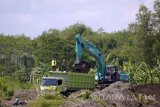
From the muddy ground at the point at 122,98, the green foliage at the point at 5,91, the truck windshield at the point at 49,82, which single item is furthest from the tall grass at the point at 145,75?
the green foliage at the point at 5,91

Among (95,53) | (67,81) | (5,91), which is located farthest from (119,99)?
(5,91)

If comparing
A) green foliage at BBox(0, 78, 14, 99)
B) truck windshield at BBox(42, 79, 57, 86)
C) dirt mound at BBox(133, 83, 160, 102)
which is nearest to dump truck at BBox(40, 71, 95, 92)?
truck windshield at BBox(42, 79, 57, 86)

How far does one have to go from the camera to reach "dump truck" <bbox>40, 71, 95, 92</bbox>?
28156 mm

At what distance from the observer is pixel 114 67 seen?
33.5m

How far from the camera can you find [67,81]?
95.2 ft

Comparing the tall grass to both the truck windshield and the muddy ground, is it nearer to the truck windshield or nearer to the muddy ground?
the truck windshield

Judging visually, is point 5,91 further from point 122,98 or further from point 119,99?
point 119,99

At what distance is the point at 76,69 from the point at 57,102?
12370mm

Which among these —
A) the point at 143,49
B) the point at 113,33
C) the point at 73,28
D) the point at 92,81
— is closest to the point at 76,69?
the point at 92,81

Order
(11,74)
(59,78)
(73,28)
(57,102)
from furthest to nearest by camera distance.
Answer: (73,28) → (11,74) → (59,78) → (57,102)

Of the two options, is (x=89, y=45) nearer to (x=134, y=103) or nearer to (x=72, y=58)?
(x=134, y=103)

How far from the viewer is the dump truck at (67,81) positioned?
2816 centimetres

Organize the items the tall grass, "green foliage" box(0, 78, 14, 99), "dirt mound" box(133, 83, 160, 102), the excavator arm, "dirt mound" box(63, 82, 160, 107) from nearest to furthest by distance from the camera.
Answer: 1. "dirt mound" box(63, 82, 160, 107)
2. "dirt mound" box(133, 83, 160, 102)
3. the tall grass
4. "green foliage" box(0, 78, 14, 99)
5. the excavator arm

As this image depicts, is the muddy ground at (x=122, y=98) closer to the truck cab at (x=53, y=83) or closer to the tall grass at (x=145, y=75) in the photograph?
the truck cab at (x=53, y=83)
